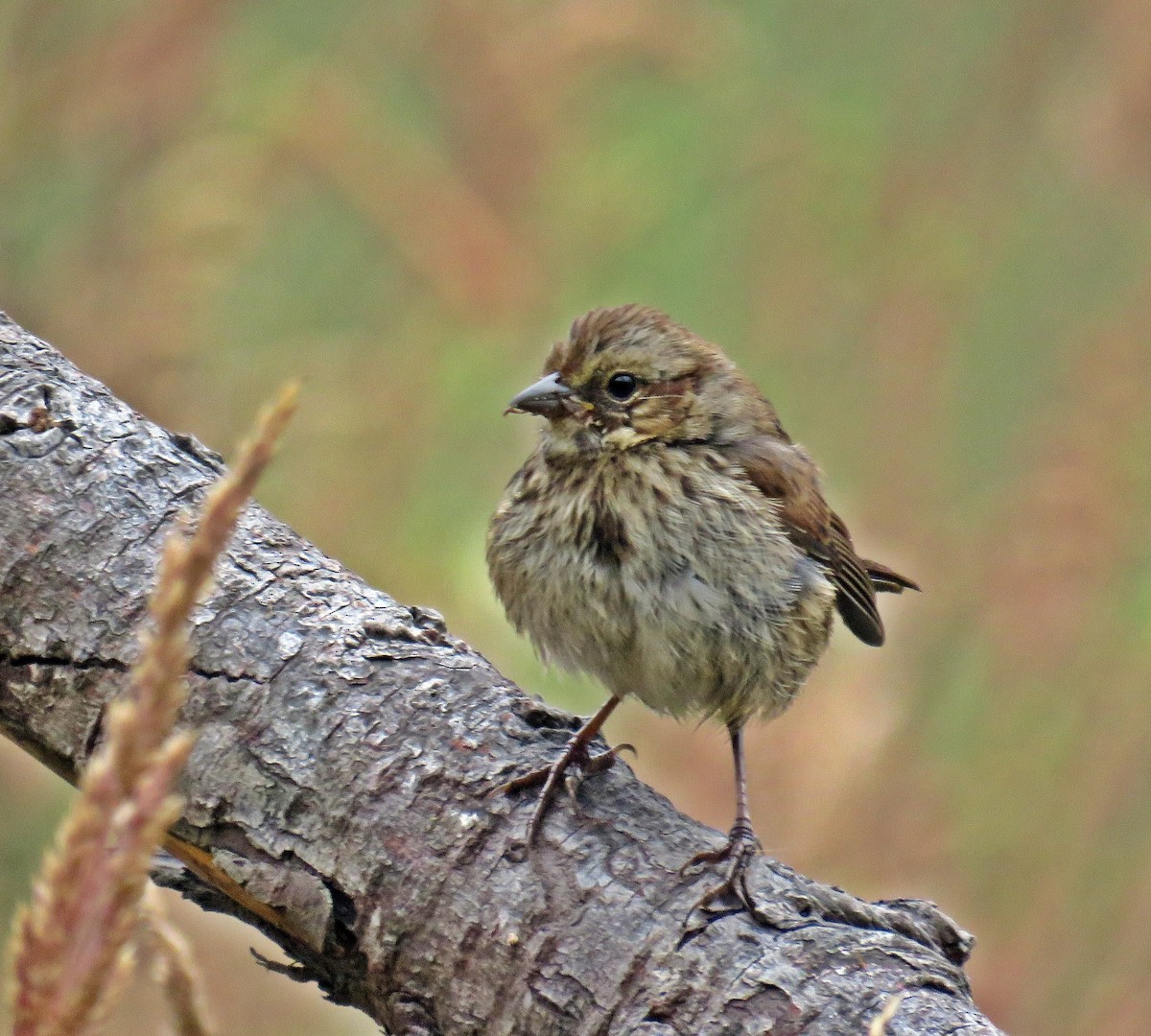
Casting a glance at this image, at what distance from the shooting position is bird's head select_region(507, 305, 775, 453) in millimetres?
2986

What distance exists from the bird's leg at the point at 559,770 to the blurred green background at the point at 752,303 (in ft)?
3.63

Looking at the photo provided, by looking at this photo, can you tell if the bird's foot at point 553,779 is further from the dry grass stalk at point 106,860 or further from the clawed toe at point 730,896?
the dry grass stalk at point 106,860

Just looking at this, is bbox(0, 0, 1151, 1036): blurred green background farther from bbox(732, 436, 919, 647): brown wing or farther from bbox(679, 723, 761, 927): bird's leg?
bbox(679, 723, 761, 927): bird's leg

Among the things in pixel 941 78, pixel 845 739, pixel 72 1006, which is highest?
pixel 941 78

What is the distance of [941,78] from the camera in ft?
16.2

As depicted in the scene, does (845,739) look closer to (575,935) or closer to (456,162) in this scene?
(575,935)

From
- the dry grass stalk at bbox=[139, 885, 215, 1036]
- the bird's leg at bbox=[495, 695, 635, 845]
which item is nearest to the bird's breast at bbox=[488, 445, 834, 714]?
the bird's leg at bbox=[495, 695, 635, 845]

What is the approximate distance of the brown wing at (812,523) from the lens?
2.99 metres

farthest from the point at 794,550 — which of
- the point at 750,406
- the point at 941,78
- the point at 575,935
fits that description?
the point at 941,78

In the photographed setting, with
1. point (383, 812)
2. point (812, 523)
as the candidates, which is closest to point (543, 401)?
point (812, 523)

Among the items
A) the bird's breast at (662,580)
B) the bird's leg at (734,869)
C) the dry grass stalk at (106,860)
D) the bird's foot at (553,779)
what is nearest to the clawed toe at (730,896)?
the bird's leg at (734,869)

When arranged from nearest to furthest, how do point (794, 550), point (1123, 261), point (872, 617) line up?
point (794, 550) → point (872, 617) → point (1123, 261)

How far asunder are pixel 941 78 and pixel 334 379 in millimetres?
2326

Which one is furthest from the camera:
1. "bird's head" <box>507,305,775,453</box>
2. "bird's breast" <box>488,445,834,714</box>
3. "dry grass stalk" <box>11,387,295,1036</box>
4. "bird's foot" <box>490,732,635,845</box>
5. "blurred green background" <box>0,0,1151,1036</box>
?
"blurred green background" <box>0,0,1151,1036</box>
